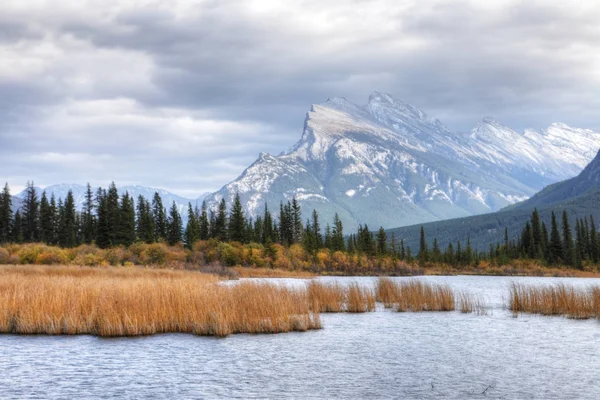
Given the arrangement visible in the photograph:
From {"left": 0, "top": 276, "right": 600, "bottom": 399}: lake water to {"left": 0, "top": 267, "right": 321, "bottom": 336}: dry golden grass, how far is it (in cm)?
85

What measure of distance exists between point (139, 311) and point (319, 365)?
38.2 ft

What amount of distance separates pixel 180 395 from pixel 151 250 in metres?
80.2

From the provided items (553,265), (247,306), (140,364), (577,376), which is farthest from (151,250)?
(553,265)

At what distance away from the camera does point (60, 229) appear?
142 m

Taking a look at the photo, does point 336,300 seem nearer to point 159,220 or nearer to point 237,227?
point 237,227

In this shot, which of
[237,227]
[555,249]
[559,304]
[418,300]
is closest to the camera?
[559,304]

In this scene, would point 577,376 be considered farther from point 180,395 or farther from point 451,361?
point 180,395

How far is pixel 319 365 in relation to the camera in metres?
25.0

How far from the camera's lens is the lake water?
2073 cm

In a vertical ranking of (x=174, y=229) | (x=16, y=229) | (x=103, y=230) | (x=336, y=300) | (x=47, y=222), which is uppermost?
(x=47, y=222)

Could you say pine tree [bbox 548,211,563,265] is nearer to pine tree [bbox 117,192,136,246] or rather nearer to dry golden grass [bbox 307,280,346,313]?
pine tree [bbox 117,192,136,246]

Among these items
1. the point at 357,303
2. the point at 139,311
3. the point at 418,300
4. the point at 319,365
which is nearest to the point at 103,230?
the point at 357,303

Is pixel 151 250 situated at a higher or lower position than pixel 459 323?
higher

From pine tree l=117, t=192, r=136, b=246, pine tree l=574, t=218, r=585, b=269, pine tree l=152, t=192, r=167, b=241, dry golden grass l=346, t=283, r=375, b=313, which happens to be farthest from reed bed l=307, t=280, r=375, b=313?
pine tree l=574, t=218, r=585, b=269
